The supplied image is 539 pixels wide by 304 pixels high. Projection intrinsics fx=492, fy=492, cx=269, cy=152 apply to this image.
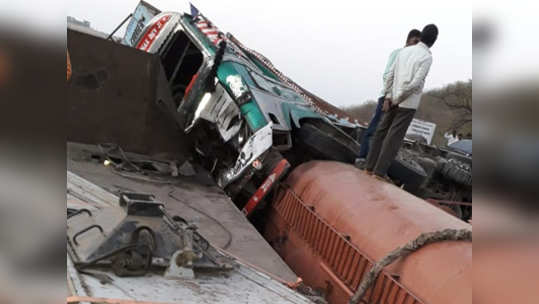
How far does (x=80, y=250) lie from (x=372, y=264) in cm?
158

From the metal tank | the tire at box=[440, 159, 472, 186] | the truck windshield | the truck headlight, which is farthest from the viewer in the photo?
the tire at box=[440, 159, 472, 186]

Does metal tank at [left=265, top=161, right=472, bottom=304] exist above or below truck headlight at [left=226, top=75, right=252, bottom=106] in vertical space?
below

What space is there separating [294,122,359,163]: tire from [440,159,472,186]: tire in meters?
2.59

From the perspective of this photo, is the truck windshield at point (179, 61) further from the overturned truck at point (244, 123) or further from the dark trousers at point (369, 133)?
the dark trousers at point (369, 133)

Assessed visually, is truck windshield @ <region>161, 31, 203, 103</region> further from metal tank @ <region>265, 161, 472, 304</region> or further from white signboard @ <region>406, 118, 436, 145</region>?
white signboard @ <region>406, 118, 436, 145</region>

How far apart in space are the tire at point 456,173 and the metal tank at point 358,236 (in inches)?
119

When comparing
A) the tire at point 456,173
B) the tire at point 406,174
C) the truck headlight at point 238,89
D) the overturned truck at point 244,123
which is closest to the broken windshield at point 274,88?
the overturned truck at point 244,123

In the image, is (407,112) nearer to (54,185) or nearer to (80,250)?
(80,250)

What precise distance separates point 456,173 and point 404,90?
3.28 metres

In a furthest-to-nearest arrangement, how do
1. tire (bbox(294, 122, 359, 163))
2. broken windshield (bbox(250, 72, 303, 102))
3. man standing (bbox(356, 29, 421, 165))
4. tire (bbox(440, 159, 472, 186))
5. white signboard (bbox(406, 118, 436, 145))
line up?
white signboard (bbox(406, 118, 436, 145)) → tire (bbox(440, 159, 472, 186)) → broken windshield (bbox(250, 72, 303, 102)) → tire (bbox(294, 122, 359, 163)) → man standing (bbox(356, 29, 421, 165))

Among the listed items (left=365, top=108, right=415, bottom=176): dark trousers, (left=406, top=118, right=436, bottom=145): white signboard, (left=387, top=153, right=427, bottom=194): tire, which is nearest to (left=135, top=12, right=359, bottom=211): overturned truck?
(left=387, top=153, right=427, bottom=194): tire

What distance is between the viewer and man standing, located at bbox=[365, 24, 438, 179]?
3.98 m

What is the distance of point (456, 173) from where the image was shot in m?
6.80

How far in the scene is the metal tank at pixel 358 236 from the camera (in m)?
2.36
